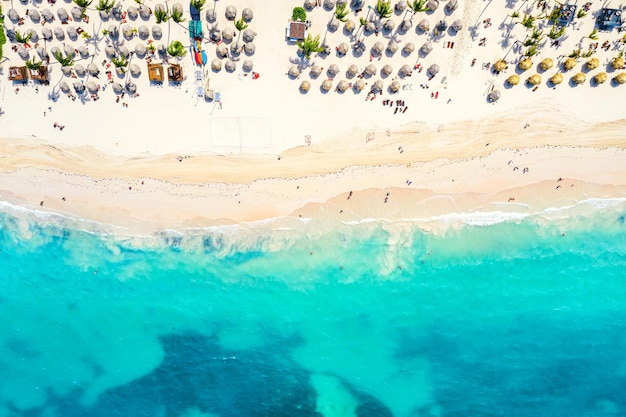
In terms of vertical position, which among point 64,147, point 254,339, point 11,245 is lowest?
point 254,339

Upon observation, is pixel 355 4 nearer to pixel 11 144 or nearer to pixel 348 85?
pixel 348 85

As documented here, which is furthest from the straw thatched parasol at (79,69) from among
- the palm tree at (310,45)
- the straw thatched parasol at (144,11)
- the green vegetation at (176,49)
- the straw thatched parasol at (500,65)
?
the straw thatched parasol at (500,65)

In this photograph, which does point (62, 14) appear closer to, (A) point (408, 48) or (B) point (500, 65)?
(A) point (408, 48)

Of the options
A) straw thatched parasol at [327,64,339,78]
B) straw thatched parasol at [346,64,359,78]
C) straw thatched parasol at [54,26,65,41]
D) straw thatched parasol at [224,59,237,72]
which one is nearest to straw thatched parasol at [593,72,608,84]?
straw thatched parasol at [346,64,359,78]

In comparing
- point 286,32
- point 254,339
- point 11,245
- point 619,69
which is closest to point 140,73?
point 286,32

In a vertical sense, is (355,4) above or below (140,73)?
above

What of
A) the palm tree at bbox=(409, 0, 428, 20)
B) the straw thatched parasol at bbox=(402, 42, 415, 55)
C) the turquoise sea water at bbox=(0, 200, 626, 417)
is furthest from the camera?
the turquoise sea water at bbox=(0, 200, 626, 417)

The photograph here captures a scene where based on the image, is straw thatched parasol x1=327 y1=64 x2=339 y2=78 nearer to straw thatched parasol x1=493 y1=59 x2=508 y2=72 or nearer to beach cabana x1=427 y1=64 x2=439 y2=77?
beach cabana x1=427 y1=64 x2=439 y2=77
